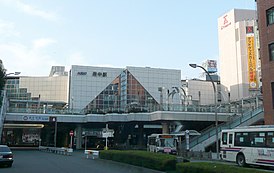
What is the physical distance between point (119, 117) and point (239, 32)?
50.3m

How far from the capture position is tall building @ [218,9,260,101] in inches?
3361

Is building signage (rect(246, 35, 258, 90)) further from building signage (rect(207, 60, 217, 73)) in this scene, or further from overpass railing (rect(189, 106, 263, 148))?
A: overpass railing (rect(189, 106, 263, 148))

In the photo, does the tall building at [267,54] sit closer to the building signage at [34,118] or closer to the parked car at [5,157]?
the parked car at [5,157]

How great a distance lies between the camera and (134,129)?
70.1m

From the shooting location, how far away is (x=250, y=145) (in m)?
22.1

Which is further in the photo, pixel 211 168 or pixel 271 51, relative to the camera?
pixel 271 51

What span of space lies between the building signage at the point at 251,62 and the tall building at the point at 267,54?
51.1m

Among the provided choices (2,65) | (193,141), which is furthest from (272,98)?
(2,65)

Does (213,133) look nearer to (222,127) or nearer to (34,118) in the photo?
(222,127)

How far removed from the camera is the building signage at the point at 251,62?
82.6m

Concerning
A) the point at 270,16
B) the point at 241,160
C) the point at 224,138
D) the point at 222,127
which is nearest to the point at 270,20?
the point at 270,16

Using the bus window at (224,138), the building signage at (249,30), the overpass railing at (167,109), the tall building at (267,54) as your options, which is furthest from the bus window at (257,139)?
the building signage at (249,30)

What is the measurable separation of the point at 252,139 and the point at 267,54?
13.3 meters

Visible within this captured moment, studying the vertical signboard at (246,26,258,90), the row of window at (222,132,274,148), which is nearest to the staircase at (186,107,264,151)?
the row of window at (222,132,274,148)
